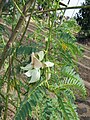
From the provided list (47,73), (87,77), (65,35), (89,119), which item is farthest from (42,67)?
(87,77)

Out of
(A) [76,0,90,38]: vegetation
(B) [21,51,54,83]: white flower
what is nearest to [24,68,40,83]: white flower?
(B) [21,51,54,83]: white flower

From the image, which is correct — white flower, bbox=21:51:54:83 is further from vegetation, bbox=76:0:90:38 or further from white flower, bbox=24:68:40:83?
vegetation, bbox=76:0:90:38

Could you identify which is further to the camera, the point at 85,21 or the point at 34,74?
the point at 85,21

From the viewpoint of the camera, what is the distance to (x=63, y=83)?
70 centimetres

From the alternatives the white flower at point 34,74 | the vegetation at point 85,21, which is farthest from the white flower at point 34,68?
the vegetation at point 85,21

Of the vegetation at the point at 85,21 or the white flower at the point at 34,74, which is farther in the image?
the vegetation at the point at 85,21

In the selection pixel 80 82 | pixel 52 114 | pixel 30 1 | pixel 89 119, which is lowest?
pixel 89 119

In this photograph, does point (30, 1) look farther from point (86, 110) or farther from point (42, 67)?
point (86, 110)

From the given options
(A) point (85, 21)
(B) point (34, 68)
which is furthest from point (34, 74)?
(A) point (85, 21)

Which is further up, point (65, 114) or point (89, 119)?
point (65, 114)

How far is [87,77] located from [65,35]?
4.22m

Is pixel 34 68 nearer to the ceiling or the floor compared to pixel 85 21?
nearer to the ceiling

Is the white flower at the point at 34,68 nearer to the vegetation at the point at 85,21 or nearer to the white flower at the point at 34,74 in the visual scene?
the white flower at the point at 34,74

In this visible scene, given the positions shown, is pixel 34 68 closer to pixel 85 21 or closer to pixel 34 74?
pixel 34 74
